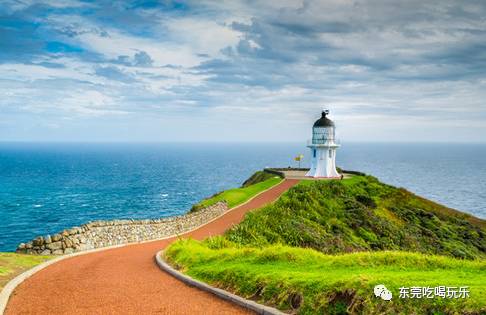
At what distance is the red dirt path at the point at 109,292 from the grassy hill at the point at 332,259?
1087 millimetres

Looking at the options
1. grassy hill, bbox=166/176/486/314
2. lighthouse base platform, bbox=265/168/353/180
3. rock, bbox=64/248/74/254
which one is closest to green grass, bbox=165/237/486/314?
grassy hill, bbox=166/176/486/314

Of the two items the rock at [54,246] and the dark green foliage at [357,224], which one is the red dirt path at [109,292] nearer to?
the rock at [54,246]

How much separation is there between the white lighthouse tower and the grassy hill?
15.9 meters

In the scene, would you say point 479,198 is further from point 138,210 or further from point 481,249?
point 138,210

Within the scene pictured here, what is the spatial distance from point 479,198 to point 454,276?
96.7 meters

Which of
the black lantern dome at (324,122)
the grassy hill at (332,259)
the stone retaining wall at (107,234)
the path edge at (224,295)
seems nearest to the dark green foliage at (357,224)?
the grassy hill at (332,259)

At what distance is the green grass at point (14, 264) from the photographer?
15055mm

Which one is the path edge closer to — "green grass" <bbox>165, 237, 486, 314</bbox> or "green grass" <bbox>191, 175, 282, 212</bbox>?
"green grass" <bbox>165, 237, 486, 314</bbox>

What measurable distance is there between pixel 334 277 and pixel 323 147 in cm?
4658

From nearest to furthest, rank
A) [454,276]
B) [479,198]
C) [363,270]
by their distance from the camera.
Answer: [454,276] → [363,270] → [479,198]

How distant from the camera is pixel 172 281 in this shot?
14.7m

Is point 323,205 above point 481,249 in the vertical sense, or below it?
above

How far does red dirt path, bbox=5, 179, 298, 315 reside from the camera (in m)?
11.5

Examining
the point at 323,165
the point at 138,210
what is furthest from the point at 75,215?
the point at 323,165
